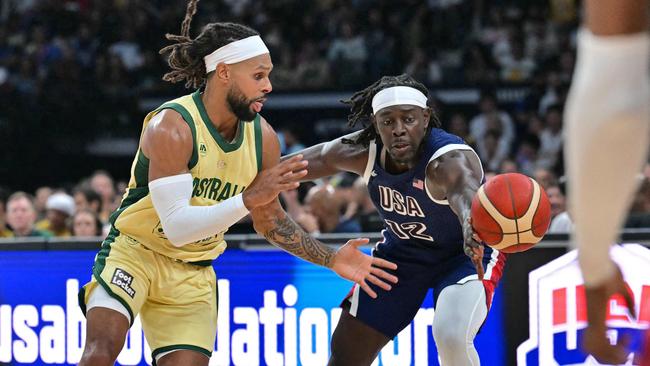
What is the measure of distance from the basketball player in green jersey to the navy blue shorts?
1.67 feet

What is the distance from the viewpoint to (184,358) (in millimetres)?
4219

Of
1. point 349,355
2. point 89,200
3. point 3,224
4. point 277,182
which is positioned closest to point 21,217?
point 3,224

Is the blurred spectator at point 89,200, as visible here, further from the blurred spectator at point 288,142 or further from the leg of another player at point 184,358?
the leg of another player at point 184,358

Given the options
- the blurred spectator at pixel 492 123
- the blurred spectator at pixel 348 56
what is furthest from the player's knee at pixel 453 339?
the blurred spectator at pixel 348 56

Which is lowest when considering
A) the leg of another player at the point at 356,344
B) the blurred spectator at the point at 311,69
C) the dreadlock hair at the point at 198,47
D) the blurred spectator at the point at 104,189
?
the leg of another player at the point at 356,344

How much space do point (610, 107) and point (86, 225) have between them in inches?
281

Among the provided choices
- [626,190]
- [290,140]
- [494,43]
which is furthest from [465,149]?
[494,43]

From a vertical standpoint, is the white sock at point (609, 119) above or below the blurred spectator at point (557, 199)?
below

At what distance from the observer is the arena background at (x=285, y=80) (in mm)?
9477

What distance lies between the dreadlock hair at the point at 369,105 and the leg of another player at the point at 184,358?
148 centimetres

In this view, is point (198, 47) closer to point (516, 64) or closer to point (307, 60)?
point (516, 64)

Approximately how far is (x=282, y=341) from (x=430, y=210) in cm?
180

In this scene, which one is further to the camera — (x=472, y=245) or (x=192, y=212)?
(x=192, y=212)

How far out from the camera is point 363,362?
496cm
